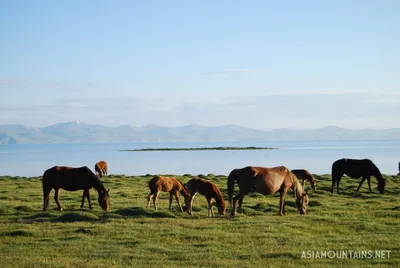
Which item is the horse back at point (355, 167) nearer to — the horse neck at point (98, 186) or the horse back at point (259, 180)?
the horse back at point (259, 180)

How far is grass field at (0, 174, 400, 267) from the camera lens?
12469mm

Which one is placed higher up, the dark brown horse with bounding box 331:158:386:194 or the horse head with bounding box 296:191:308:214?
the dark brown horse with bounding box 331:158:386:194

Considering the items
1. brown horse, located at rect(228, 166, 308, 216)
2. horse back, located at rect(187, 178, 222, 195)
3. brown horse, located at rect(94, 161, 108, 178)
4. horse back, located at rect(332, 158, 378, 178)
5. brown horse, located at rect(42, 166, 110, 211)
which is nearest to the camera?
brown horse, located at rect(228, 166, 308, 216)

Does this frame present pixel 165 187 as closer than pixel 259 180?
No

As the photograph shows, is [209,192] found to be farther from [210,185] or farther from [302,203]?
[302,203]

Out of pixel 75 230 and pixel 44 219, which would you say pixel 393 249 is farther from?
pixel 44 219

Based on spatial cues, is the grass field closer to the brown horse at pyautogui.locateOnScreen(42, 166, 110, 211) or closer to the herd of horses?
the herd of horses

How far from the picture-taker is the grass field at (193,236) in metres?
12.5

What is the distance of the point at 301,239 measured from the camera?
48.8ft

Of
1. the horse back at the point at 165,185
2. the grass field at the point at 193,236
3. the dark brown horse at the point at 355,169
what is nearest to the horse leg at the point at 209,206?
the grass field at the point at 193,236

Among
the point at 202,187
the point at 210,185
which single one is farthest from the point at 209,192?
the point at 202,187

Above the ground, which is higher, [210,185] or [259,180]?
[259,180]

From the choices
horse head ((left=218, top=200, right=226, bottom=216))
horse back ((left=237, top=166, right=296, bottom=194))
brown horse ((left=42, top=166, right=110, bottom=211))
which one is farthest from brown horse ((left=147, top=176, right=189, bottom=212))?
horse back ((left=237, top=166, right=296, bottom=194))

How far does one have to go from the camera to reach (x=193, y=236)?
15242 millimetres
